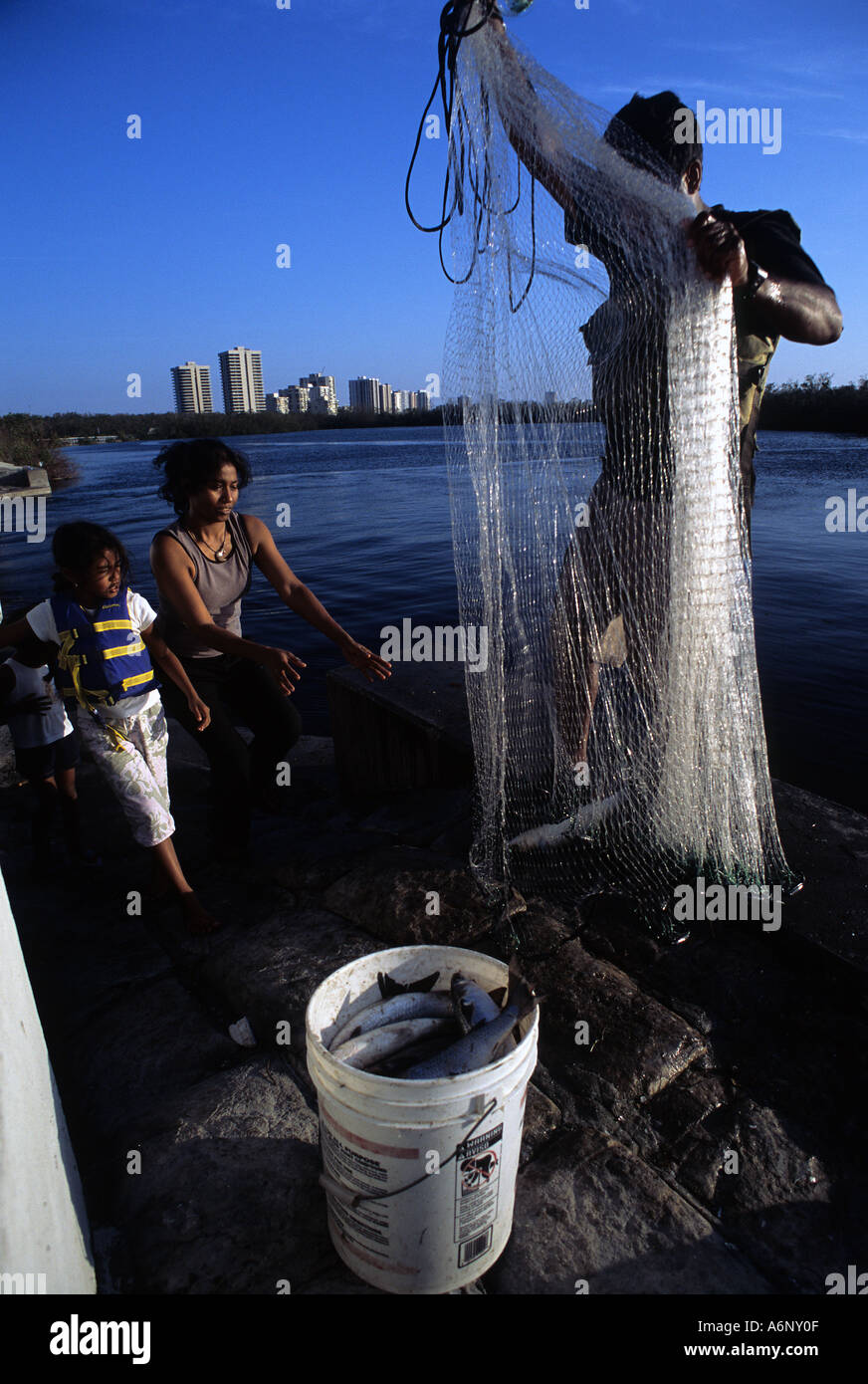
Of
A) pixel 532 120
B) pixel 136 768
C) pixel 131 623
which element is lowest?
pixel 136 768

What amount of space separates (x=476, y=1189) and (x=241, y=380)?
10041 centimetres

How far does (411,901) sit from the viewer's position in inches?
120

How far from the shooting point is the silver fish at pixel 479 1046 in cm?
180

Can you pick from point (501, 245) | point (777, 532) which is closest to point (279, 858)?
point (501, 245)

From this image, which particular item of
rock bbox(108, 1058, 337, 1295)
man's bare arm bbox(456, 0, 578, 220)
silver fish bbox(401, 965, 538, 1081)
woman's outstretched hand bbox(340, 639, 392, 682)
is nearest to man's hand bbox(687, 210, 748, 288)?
man's bare arm bbox(456, 0, 578, 220)

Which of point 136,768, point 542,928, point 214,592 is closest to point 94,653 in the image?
point 136,768

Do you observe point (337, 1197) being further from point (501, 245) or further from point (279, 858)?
point (501, 245)

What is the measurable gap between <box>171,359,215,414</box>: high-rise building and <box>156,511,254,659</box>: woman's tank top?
91.7m

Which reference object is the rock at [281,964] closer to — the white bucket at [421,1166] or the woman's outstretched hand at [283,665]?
the white bucket at [421,1166]

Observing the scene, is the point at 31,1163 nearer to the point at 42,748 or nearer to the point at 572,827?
the point at 572,827

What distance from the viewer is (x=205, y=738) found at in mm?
3609
